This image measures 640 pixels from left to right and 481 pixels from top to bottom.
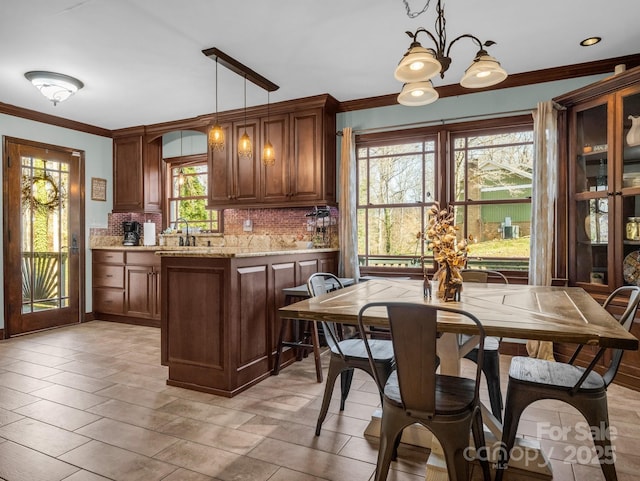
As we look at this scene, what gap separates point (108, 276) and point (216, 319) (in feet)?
11.0

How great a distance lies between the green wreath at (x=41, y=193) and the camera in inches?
192

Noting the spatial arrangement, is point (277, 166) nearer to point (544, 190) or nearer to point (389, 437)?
point (544, 190)

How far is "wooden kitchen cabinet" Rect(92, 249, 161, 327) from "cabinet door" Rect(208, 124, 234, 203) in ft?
3.69

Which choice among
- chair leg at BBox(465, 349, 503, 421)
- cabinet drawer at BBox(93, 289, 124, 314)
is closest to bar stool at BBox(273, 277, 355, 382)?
chair leg at BBox(465, 349, 503, 421)

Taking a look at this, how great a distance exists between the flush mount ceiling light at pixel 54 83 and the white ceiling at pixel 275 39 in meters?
0.09

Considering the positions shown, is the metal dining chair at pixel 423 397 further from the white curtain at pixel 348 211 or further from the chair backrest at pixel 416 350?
the white curtain at pixel 348 211

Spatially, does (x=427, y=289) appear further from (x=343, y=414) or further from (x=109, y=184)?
(x=109, y=184)

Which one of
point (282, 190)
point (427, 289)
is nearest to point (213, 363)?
point (427, 289)

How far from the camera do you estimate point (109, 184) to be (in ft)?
19.4

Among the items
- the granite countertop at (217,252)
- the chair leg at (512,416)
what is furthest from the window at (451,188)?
the chair leg at (512,416)

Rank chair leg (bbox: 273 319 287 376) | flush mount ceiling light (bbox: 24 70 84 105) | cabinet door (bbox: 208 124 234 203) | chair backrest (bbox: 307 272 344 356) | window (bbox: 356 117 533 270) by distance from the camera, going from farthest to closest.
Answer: cabinet door (bbox: 208 124 234 203), window (bbox: 356 117 533 270), flush mount ceiling light (bbox: 24 70 84 105), chair leg (bbox: 273 319 287 376), chair backrest (bbox: 307 272 344 356)

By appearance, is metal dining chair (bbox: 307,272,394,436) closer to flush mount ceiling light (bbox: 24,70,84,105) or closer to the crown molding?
the crown molding

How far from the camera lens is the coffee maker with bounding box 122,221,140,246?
Answer: 19.5 feet

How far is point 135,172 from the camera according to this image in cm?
581
